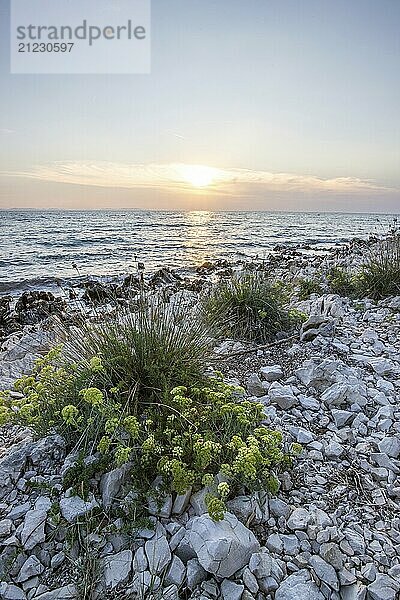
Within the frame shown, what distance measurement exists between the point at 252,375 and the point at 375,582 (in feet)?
6.95

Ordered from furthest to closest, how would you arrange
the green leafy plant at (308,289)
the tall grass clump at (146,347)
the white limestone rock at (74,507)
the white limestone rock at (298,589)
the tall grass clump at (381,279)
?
the green leafy plant at (308,289)
the tall grass clump at (381,279)
the tall grass clump at (146,347)
the white limestone rock at (74,507)
the white limestone rock at (298,589)

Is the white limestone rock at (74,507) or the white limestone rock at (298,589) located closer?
the white limestone rock at (298,589)

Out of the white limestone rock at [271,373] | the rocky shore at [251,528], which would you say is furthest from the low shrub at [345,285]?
the rocky shore at [251,528]

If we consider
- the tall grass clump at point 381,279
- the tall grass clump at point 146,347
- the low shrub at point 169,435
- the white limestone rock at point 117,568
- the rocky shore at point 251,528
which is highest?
the tall grass clump at point 381,279

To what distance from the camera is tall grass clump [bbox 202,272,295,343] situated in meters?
5.31

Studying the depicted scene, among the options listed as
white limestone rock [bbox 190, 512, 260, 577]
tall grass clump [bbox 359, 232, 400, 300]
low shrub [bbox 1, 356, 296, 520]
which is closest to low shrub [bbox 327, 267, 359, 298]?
tall grass clump [bbox 359, 232, 400, 300]

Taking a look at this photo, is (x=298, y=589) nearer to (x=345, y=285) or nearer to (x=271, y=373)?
(x=271, y=373)

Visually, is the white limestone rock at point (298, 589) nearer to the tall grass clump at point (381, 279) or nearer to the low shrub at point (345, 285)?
the tall grass clump at point (381, 279)

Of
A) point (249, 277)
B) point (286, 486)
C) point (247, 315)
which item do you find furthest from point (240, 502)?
point (249, 277)

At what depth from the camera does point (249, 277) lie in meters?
6.24

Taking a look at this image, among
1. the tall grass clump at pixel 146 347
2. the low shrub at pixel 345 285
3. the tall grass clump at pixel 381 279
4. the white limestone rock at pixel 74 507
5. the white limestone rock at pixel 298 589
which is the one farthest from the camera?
the low shrub at pixel 345 285

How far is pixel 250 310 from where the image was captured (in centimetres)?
548

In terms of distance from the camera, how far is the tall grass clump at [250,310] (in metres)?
5.31

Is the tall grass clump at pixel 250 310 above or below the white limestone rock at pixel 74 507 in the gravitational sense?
above
